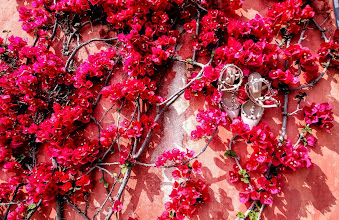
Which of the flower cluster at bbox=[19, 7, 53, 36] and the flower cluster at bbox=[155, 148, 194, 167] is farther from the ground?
the flower cluster at bbox=[19, 7, 53, 36]

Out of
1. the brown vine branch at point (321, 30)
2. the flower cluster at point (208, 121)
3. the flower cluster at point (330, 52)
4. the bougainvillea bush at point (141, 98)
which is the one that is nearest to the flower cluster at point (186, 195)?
the bougainvillea bush at point (141, 98)

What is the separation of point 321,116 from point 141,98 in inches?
62.6

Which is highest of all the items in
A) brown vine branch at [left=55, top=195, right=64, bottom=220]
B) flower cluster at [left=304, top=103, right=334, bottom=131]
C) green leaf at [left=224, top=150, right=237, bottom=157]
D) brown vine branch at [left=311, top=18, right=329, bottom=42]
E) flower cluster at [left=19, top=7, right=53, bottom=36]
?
flower cluster at [left=19, top=7, right=53, bottom=36]

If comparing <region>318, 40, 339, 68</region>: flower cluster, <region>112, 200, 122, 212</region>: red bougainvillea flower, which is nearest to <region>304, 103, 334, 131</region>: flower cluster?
<region>318, 40, 339, 68</region>: flower cluster

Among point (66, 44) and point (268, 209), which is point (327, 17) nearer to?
point (268, 209)

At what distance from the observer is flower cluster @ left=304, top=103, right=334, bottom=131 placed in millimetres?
1817

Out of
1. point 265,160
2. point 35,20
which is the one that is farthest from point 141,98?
point 35,20

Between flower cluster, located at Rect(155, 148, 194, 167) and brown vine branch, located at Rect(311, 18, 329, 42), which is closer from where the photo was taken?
flower cluster, located at Rect(155, 148, 194, 167)

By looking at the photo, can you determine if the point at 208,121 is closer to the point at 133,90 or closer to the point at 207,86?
the point at 207,86

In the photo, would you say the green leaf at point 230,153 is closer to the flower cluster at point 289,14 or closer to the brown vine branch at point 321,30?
the flower cluster at point 289,14

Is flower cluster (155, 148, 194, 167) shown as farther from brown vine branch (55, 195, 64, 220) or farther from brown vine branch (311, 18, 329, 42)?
brown vine branch (311, 18, 329, 42)

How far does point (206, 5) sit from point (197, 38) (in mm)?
371

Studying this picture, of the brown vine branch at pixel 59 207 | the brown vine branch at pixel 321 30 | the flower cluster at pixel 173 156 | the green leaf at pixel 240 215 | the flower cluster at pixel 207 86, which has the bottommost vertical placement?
the green leaf at pixel 240 215

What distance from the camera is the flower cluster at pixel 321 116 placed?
1817 millimetres
